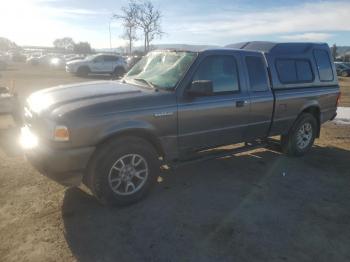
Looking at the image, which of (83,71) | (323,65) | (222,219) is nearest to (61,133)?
(222,219)

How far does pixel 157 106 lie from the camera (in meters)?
4.54

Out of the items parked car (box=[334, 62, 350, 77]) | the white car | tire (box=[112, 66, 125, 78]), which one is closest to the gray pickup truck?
the white car

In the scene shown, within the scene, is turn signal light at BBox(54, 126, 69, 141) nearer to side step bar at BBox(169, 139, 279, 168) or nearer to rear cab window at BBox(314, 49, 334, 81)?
side step bar at BBox(169, 139, 279, 168)

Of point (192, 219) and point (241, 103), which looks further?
point (241, 103)

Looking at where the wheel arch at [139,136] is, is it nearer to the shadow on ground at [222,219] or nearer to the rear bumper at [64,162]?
the rear bumper at [64,162]

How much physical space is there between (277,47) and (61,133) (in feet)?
13.7

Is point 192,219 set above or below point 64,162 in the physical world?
below

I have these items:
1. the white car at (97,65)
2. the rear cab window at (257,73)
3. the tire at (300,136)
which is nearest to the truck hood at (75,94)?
the rear cab window at (257,73)

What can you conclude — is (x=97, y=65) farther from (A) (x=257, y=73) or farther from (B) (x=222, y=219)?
(B) (x=222, y=219)

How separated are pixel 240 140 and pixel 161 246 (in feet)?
8.47

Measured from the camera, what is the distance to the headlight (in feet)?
12.8

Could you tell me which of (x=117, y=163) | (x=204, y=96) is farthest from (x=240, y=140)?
(x=117, y=163)

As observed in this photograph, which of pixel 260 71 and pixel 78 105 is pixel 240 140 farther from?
pixel 78 105

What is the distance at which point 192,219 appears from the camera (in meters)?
4.27
